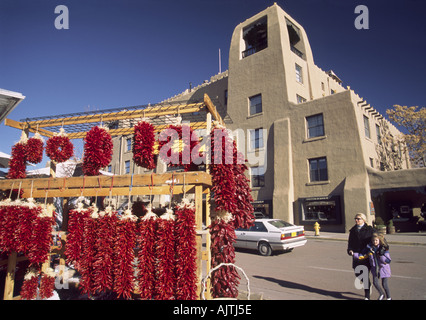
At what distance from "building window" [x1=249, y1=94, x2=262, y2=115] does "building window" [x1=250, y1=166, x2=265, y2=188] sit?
5462 millimetres

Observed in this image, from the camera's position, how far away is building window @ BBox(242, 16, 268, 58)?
25.3 meters

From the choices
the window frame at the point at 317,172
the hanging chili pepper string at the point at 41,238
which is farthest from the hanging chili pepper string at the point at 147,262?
the window frame at the point at 317,172

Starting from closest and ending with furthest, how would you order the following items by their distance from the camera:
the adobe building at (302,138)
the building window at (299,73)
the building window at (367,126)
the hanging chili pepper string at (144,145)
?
the hanging chili pepper string at (144,145) → the adobe building at (302,138) → the building window at (367,126) → the building window at (299,73)

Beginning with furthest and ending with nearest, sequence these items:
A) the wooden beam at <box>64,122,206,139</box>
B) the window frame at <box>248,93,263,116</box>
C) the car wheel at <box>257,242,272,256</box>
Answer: the window frame at <box>248,93,263,116</box> → the car wheel at <box>257,242,272,256</box> → the wooden beam at <box>64,122,206,139</box>

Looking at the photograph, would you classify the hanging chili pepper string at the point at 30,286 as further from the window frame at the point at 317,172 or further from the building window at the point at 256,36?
the building window at the point at 256,36

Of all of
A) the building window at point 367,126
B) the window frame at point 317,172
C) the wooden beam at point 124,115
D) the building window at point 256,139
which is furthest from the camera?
the building window at point 256,139

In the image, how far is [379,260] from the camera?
18.6 ft

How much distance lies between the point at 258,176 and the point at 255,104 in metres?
6.91

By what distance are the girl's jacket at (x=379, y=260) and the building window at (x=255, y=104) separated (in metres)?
19.3

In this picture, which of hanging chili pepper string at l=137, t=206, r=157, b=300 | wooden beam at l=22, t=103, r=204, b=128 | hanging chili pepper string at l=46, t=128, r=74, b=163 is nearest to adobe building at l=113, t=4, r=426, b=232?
wooden beam at l=22, t=103, r=204, b=128

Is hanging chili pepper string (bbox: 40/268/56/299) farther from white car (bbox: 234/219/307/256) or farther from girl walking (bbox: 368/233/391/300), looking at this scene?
white car (bbox: 234/219/307/256)

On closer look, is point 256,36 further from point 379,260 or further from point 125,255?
point 125,255

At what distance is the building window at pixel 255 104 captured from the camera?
23922 millimetres
